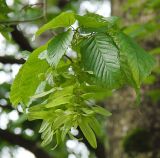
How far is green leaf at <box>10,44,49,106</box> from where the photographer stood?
3.32ft

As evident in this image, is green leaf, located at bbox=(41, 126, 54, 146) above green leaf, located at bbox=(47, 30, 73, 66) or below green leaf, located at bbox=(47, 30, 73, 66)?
below

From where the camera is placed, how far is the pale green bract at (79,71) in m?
0.96

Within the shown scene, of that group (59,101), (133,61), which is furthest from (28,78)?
(133,61)

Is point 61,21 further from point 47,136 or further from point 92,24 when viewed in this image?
point 47,136

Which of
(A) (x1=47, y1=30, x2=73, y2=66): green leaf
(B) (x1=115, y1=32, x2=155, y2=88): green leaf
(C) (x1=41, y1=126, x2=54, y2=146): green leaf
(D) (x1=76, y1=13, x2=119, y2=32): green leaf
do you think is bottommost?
(C) (x1=41, y1=126, x2=54, y2=146): green leaf

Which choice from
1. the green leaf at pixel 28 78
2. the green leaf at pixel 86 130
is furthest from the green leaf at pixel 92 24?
the green leaf at pixel 86 130

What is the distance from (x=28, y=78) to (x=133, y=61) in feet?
0.82

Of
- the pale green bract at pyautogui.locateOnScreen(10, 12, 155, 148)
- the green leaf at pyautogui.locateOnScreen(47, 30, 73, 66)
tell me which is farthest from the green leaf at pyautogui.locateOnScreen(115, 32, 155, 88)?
the green leaf at pyautogui.locateOnScreen(47, 30, 73, 66)

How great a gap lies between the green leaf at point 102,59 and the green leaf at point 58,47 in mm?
44

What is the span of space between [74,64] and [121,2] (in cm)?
210

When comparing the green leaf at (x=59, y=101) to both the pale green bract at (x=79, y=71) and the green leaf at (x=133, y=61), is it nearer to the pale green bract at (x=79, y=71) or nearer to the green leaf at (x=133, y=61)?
the pale green bract at (x=79, y=71)

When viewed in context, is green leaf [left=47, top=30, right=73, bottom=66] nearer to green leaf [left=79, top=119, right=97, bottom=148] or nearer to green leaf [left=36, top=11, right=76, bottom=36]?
green leaf [left=36, top=11, right=76, bottom=36]

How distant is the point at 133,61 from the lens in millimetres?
981

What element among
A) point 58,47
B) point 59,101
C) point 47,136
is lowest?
point 47,136
